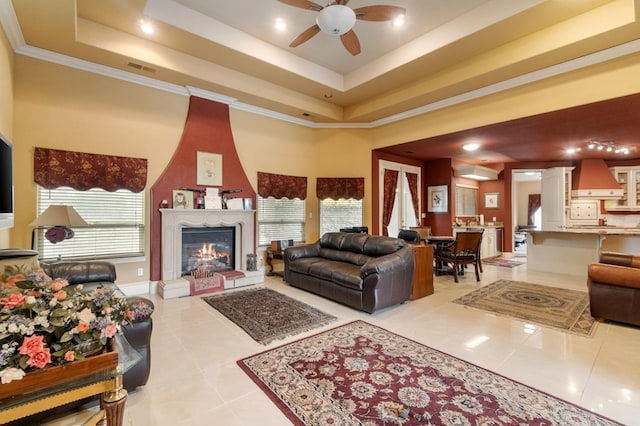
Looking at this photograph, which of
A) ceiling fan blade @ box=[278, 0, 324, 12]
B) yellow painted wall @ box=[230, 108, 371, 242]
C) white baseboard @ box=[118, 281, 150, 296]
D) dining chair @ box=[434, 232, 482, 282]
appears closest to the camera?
ceiling fan blade @ box=[278, 0, 324, 12]

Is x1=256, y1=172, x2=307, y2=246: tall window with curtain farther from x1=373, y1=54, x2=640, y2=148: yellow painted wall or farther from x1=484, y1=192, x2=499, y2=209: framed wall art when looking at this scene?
x1=484, y1=192, x2=499, y2=209: framed wall art

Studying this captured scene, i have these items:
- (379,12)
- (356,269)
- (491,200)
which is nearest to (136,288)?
(356,269)

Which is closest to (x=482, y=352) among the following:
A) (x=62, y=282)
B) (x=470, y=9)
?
(x=62, y=282)

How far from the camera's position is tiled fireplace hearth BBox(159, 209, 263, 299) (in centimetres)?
469

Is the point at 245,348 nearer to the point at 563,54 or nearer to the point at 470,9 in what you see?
the point at 470,9

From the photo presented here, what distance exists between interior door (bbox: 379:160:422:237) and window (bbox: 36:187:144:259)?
5.12 metres

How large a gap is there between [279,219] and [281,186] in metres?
0.74

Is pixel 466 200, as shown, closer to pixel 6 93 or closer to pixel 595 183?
pixel 595 183

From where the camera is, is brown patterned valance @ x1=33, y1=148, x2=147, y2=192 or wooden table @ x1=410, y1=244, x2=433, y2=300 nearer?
brown patterned valance @ x1=33, y1=148, x2=147, y2=192

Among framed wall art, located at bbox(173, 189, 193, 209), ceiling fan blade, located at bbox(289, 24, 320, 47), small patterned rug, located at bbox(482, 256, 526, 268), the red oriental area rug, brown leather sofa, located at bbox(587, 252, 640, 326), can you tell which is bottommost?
small patterned rug, located at bbox(482, 256, 526, 268)

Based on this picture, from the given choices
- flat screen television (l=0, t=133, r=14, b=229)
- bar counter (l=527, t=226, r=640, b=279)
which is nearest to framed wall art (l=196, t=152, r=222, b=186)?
flat screen television (l=0, t=133, r=14, b=229)

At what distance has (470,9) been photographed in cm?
385

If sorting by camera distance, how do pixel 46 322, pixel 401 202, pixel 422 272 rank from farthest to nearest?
pixel 401 202 < pixel 422 272 < pixel 46 322

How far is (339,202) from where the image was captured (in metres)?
7.02
